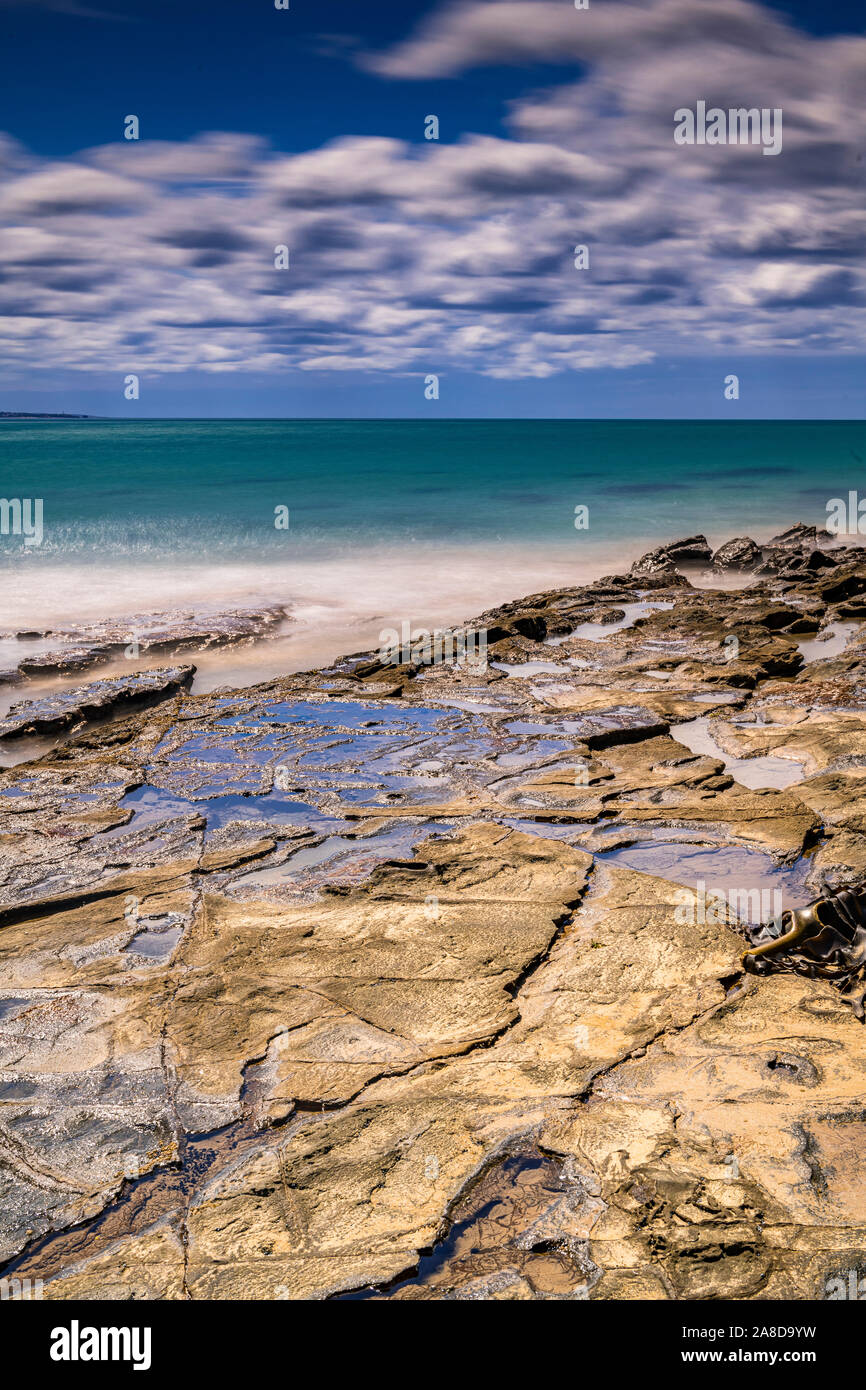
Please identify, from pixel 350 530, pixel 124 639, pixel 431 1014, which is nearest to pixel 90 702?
pixel 124 639

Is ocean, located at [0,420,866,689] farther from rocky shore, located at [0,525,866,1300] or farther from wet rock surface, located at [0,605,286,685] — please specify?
rocky shore, located at [0,525,866,1300]

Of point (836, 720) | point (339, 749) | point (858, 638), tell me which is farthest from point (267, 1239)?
point (858, 638)

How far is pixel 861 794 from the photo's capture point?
7543 mm

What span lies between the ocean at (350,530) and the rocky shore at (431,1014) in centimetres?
641

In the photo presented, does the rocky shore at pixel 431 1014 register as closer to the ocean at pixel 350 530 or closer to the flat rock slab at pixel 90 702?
the flat rock slab at pixel 90 702

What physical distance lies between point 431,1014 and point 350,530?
26.7m

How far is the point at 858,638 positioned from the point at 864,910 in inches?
346

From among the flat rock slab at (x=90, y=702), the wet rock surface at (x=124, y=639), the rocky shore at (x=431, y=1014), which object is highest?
the wet rock surface at (x=124, y=639)

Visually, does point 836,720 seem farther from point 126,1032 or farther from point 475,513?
point 475,513

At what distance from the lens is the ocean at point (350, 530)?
1997 cm

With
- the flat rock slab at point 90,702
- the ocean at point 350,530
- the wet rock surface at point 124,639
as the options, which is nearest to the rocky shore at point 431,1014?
the flat rock slab at point 90,702

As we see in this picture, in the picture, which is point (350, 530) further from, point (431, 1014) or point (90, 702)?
point (431, 1014)

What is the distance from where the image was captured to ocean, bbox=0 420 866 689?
20.0m

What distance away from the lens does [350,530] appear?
1214 inches
